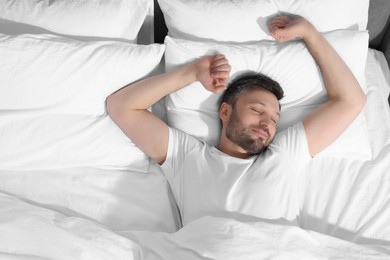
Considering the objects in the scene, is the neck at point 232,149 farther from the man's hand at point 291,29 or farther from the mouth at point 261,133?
the man's hand at point 291,29

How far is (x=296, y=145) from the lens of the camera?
1.57 meters

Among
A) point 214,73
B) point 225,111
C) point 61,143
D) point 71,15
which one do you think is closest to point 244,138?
point 225,111

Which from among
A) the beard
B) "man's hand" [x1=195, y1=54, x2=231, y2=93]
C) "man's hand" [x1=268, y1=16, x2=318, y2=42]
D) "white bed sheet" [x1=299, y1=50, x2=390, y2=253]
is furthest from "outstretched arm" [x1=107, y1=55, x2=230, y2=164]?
"white bed sheet" [x1=299, y1=50, x2=390, y2=253]

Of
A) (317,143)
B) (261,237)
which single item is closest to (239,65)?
(317,143)

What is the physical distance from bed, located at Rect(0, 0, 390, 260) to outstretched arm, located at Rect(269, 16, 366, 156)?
5 cm

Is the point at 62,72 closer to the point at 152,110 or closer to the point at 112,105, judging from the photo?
the point at 112,105

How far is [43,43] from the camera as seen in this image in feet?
5.16

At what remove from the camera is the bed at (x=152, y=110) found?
4.95ft

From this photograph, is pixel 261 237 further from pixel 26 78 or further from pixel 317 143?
pixel 26 78

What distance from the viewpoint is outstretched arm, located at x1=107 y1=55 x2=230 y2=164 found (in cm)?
158

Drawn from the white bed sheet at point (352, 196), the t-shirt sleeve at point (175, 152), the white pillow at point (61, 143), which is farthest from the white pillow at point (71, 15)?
the white bed sheet at point (352, 196)

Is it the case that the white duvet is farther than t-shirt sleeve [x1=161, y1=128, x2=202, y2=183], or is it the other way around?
t-shirt sleeve [x1=161, y1=128, x2=202, y2=183]

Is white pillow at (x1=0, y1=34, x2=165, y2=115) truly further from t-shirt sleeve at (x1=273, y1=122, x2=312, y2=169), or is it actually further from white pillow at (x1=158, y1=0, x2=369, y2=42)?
t-shirt sleeve at (x1=273, y1=122, x2=312, y2=169)

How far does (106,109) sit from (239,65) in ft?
1.60
